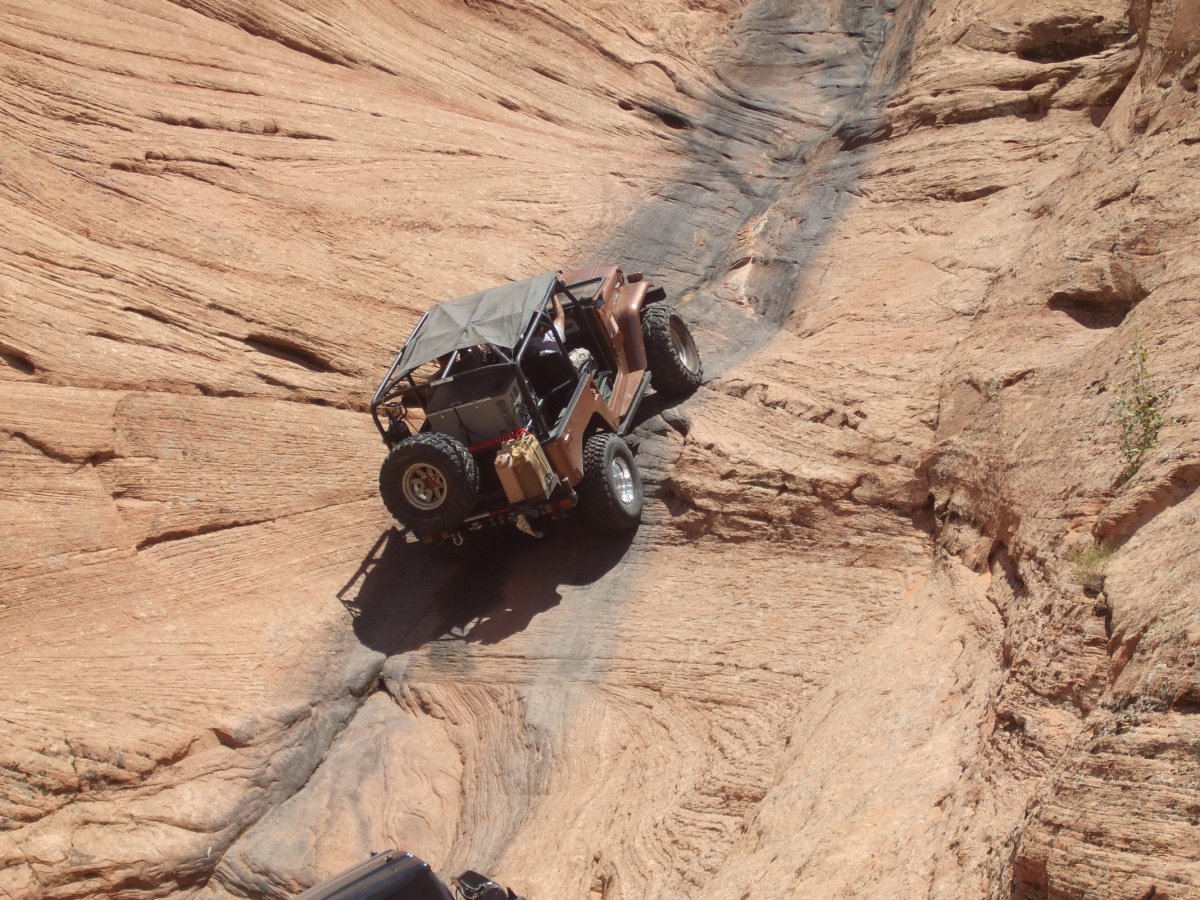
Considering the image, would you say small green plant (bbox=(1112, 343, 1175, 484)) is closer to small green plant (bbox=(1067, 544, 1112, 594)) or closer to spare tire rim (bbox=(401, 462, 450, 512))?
small green plant (bbox=(1067, 544, 1112, 594))

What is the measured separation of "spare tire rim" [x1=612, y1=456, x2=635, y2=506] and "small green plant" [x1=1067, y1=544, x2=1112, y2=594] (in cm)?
391

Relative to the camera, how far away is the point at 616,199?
14609 millimetres

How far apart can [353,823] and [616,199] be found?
8873 mm

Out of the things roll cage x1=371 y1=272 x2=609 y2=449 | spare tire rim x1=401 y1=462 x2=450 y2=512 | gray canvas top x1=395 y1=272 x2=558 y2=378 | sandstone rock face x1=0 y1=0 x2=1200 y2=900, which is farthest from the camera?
gray canvas top x1=395 y1=272 x2=558 y2=378

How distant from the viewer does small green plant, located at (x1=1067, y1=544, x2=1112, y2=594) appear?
5.78 meters

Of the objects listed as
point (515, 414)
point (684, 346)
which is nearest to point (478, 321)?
point (515, 414)

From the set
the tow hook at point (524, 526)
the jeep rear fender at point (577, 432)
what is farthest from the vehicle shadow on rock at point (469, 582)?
the jeep rear fender at point (577, 432)

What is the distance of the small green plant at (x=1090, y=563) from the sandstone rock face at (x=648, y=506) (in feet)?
0.10

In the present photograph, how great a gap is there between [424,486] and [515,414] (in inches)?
34.0

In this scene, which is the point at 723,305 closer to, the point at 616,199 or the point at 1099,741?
the point at 616,199

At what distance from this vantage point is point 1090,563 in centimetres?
599

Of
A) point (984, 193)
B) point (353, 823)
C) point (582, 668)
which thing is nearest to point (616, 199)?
point (984, 193)

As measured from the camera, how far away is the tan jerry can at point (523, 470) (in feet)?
28.6

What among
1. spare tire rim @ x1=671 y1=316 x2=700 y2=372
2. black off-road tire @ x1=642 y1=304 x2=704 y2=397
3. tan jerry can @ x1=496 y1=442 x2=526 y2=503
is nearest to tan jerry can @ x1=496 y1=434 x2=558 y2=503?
tan jerry can @ x1=496 y1=442 x2=526 y2=503
